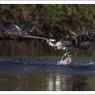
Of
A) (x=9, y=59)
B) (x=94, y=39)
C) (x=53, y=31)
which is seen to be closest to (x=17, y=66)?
(x=9, y=59)

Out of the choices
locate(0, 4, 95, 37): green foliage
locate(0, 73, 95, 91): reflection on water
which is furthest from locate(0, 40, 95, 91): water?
locate(0, 4, 95, 37): green foliage

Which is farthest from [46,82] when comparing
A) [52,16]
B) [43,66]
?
[52,16]

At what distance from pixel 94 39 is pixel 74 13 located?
0.25 meters

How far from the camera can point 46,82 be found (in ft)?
12.2

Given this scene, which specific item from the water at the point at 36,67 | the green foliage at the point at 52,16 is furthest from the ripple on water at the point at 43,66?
the green foliage at the point at 52,16

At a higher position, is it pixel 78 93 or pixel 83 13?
pixel 83 13

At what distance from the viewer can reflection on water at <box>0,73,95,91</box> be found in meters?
3.66

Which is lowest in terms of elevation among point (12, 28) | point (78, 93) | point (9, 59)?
point (78, 93)

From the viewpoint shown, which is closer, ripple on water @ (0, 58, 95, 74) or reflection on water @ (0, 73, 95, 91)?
reflection on water @ (0, 73, 95, 91)

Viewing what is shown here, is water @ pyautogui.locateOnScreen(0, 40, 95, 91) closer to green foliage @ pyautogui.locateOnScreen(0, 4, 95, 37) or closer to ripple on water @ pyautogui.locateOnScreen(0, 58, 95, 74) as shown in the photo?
ripple on water @ pyautogui.locateOnScreen(0, 58, 95, 74)

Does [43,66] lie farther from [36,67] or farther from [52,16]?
[52,16]

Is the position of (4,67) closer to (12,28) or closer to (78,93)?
(12,28)

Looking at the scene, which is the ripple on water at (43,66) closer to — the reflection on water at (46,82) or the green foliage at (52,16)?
the reflection on water at (46,82)

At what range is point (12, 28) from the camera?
383cm
